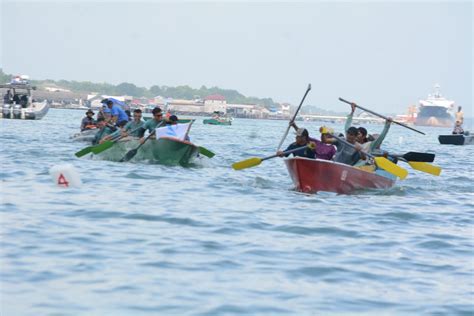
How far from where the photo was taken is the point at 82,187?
16875mm

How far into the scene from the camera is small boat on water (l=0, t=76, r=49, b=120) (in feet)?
205

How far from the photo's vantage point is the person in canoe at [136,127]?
23703 millimetres

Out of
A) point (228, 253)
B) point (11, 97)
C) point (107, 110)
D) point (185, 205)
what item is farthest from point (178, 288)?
point (11, 97)

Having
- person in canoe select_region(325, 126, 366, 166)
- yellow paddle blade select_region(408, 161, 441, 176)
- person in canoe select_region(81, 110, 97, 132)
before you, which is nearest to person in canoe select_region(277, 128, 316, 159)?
person in canoe select_region(325, 126, 366, 166)

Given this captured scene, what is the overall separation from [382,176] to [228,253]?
861 cm

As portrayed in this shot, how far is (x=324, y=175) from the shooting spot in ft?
57.0

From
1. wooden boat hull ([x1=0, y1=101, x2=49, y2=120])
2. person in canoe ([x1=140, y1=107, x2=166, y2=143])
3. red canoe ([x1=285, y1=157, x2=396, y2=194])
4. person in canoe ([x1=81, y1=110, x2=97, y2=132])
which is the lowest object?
wooden boat hull ([x1=0, y1=101, x2=49, y2=120])

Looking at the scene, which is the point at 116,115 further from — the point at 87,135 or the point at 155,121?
the point at 87,135

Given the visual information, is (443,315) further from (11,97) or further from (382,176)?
(11,97)

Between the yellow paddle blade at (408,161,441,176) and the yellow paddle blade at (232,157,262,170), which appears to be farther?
the yellow paddle blade at (408,161,441,176)

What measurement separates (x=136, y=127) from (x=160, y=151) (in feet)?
5.58

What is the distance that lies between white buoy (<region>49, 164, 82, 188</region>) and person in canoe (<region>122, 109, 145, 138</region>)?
705 centimetres

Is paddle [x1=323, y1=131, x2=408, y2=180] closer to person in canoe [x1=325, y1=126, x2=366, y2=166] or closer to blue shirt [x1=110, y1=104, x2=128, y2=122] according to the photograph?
person in canoe [x1=325, y1=126, x2=366, y2=166]

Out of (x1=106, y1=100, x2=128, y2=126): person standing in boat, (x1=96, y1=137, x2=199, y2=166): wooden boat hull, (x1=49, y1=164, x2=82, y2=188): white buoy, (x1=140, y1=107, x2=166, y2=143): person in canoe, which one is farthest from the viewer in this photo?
(x1=106, y1=100, x2=128, y2=126): person standing in boat
